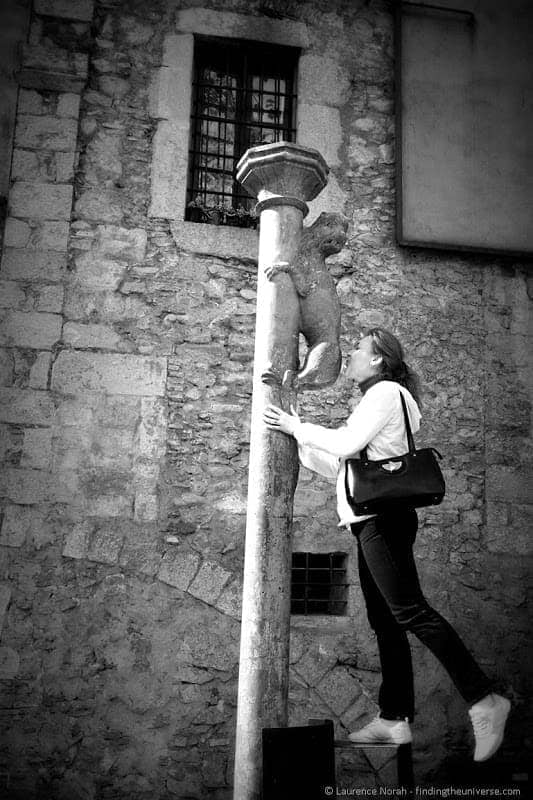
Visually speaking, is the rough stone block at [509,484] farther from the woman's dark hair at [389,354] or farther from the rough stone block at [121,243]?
the rough stone block at [121,243]

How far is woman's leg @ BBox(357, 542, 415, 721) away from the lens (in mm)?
3348

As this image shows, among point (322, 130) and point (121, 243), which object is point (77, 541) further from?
point (322, 130)

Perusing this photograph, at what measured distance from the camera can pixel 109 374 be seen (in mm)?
5543

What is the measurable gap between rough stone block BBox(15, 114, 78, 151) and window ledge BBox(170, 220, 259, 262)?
0.93 metres

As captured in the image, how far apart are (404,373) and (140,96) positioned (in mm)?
3422

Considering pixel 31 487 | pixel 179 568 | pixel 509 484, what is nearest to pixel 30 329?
pixel 31 487

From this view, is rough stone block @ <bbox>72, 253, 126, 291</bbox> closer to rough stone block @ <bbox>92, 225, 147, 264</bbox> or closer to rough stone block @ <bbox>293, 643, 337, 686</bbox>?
rough stone block @ <bbox>92, 225, 147, 264</bbox>

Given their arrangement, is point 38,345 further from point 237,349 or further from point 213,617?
point 213,617

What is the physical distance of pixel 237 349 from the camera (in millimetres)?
5738

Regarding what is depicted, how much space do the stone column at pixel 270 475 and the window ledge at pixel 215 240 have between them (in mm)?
1812

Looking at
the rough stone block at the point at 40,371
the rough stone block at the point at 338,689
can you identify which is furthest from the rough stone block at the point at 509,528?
the rough stone block at the point at 40,371

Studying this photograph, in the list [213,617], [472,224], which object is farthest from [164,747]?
[472,224]

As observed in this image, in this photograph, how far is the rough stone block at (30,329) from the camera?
5.47 meters

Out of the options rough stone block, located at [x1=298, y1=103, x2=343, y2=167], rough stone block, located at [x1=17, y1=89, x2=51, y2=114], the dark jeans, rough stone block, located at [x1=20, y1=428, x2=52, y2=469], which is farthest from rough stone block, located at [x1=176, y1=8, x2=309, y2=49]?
the dark jeans
